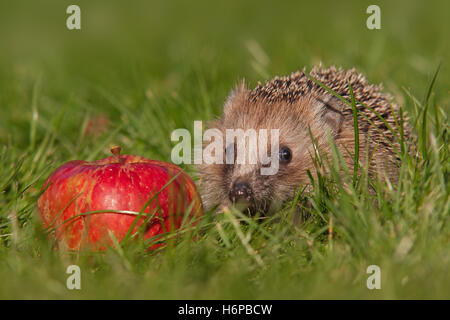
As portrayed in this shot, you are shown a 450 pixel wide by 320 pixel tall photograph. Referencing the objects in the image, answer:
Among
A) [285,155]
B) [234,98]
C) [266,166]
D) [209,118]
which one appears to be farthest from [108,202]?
[209,118]

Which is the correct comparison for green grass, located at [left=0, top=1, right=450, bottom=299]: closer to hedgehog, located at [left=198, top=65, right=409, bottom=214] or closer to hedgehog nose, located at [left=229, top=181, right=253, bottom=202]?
hedgehog nose, located at [left=229, top=181, right=253, bottom=202]

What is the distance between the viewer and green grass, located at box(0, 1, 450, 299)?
9.96 feet

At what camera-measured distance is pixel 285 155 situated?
15.7 ft

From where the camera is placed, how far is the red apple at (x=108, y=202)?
11.8ft

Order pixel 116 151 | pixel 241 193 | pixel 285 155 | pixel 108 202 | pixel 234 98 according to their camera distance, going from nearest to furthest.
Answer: pixel 108 202 → pixel 116 151 → pixel 241 193 → pixel 285 155 → pixel 234 98

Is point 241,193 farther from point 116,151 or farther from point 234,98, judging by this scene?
point 234,98

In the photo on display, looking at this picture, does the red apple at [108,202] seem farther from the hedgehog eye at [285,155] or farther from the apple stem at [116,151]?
the hedgehog eye at [285,155]

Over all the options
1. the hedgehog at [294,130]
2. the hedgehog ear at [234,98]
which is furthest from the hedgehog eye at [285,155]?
the hedgehog ear at [234,98]

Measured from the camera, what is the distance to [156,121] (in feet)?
19.0

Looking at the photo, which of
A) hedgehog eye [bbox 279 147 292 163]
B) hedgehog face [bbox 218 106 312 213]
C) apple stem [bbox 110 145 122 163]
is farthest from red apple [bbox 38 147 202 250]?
hedgehog eye [bbox 279 147 292 163]

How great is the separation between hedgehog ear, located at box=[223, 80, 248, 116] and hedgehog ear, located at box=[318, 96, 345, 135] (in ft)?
2.68

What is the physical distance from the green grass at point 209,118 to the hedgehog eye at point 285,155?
1.92 feet

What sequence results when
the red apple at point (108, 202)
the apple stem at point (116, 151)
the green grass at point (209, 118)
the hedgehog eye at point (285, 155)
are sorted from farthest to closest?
the hedgehog eye at point (285, 155), the apple stem at point (116, 151), the red apple at point (108, 202), the green grass at point (209, 118)

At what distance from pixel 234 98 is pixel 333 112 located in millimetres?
995
